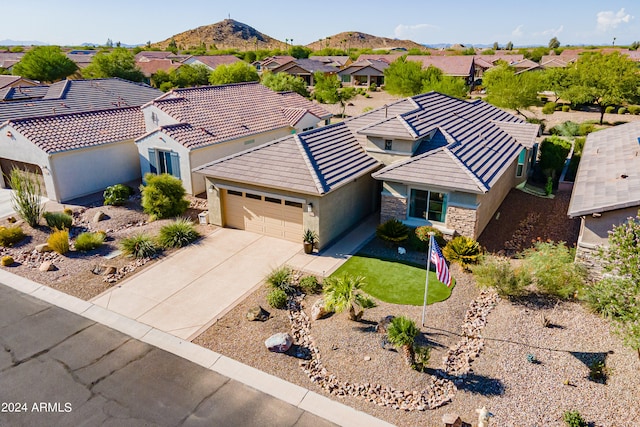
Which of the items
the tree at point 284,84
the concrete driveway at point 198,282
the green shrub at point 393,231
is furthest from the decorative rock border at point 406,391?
the tree at point 284,84

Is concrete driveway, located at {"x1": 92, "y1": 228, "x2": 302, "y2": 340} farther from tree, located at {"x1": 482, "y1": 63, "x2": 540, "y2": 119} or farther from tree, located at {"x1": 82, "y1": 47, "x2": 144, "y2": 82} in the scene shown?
tree, located at {"x1": 82, "y1": 47, "x2": 144, "y2": 82}

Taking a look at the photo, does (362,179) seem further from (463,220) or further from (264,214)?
(463,220)

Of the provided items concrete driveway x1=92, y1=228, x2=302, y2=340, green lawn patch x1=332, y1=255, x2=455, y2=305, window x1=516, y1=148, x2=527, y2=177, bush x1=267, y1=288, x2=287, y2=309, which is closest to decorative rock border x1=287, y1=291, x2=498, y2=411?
bush x1=267, y1=288, x2=287, y2=309

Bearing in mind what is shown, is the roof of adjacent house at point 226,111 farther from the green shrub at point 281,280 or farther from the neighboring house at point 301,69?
the neighboring house at point 301,69

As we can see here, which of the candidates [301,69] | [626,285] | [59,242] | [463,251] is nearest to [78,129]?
[59,242]

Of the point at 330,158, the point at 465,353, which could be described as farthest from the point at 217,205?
the point at 465,353

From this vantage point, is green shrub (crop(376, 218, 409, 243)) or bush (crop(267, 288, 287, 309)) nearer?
bush (crop(267, 288, 287, 309))
